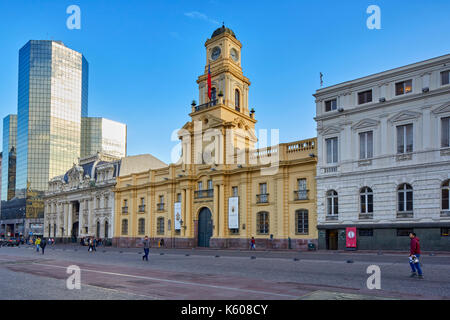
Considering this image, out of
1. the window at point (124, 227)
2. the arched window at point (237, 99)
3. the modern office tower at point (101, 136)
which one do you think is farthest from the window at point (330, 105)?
the modern office tower at point (101, 136)

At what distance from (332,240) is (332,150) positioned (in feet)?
24.7

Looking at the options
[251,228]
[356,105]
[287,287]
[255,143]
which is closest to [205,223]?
[251,228]

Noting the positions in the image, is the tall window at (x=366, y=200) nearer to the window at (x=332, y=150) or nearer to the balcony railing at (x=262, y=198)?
the window at (x=332, y=150)

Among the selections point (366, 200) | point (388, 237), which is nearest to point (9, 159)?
point (366, 200)

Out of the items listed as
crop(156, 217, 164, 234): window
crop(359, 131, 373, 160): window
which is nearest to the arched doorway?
crop(156, 217, 164, 234): window

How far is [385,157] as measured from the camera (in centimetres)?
3058

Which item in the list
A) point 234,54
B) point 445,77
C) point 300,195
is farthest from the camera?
point 234,54

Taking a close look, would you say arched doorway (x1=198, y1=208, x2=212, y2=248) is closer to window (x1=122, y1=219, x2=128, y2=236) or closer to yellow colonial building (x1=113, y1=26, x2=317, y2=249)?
yellow colonial building (x1=113, y1=26, x2=317, y2=249)

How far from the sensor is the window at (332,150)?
33844mm

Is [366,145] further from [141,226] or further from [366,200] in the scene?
[141,226]

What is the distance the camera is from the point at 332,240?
34.0 metres

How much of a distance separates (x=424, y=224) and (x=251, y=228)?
57.1ft

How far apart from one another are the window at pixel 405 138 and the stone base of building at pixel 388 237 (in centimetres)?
555
